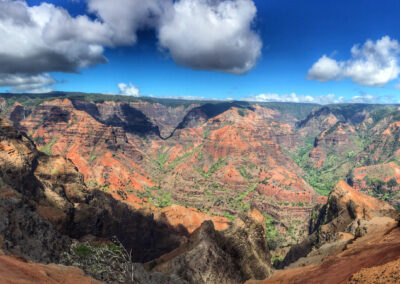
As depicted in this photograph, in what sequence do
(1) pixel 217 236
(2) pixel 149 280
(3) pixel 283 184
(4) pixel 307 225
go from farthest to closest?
(3) pixel 283 184 < (4) pixel 307 225 < (1) pixel 217 236 < (2) pixel 149 280

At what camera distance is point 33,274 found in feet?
69.1

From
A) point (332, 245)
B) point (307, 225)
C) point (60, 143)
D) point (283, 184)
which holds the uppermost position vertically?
point (60, 143)

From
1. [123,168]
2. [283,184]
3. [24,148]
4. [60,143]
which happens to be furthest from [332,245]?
[60,143]

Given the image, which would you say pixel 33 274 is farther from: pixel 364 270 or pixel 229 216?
pixel 229 216

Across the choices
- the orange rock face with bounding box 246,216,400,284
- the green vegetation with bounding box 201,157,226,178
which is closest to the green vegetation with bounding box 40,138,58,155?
the green vegetation with bounding box 201,157,226,178

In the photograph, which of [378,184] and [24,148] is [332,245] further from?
[378,184]

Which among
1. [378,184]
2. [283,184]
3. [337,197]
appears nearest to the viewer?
[337,197]

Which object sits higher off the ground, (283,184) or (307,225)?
(283,184)

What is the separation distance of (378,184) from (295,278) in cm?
18997

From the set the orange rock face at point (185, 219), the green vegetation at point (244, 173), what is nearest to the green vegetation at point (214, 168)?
the green vegetation at point (244, 173)

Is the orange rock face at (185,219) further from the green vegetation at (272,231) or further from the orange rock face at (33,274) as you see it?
the orange rock face at (33,274)

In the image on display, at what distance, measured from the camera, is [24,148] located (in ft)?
249

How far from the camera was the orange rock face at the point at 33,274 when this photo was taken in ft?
61.7

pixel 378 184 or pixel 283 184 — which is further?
pixel 378 184
